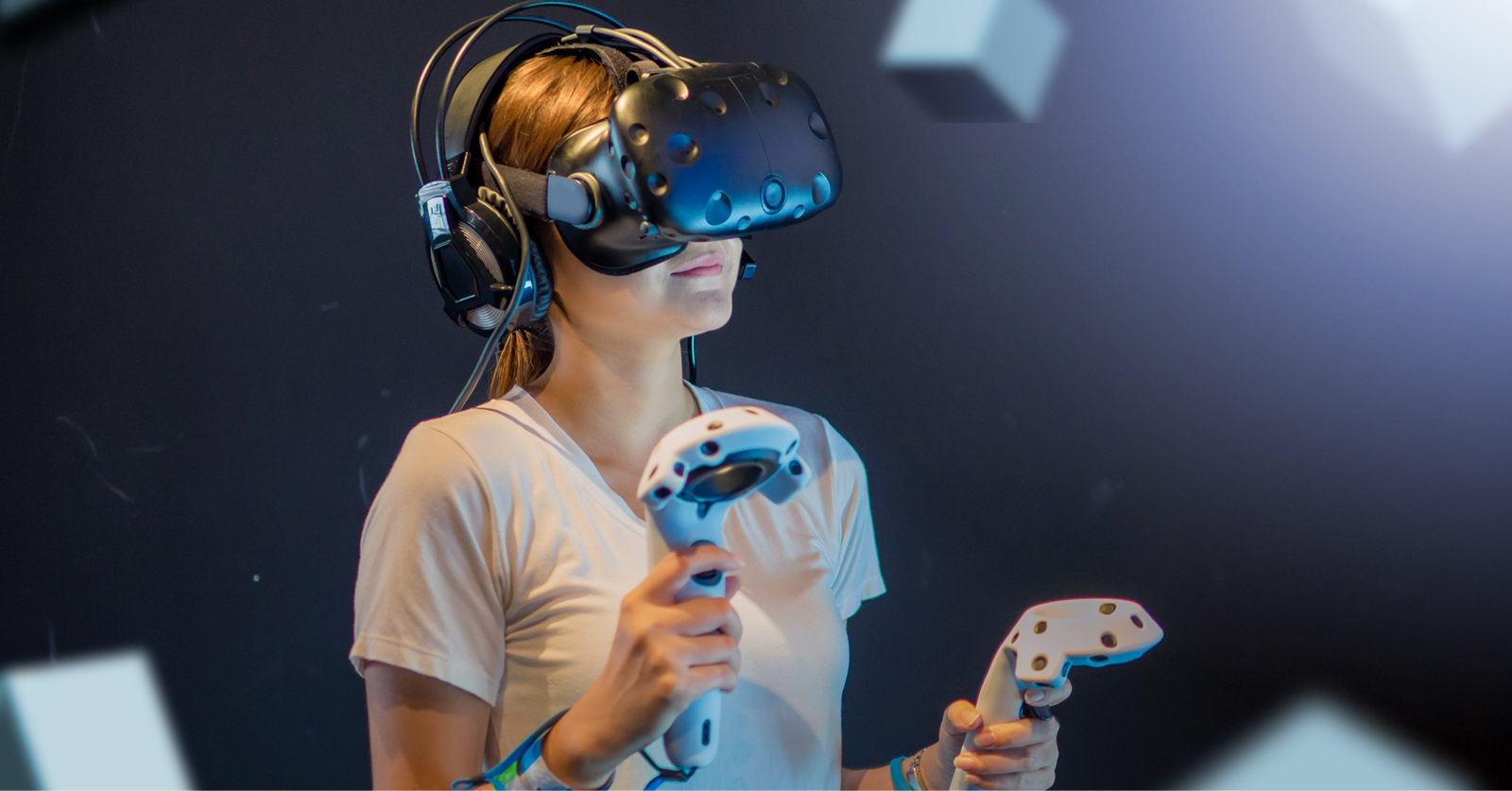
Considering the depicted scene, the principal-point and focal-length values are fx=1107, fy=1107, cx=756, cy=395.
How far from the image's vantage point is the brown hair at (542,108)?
106 cm

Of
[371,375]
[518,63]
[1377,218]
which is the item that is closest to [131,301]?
[371,375]

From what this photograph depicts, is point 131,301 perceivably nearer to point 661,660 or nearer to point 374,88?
point 374,88

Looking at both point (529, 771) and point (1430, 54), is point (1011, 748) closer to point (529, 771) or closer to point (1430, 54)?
point (529, 771)

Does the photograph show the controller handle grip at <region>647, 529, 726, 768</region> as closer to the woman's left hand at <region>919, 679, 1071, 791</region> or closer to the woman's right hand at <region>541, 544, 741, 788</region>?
the woman's right hand at <region>541, 544, 741, 788</region>

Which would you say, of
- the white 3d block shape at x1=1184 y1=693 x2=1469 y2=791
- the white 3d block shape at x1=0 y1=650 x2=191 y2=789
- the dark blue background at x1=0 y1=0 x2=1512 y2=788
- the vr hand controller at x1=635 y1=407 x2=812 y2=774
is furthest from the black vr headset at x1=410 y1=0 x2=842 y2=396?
the white 3d block shape at x1=1184 y1=693 x2=1469 y2=791

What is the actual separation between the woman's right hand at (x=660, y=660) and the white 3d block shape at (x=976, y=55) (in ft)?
3.81

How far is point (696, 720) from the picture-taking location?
845mm

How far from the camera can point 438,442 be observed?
1011mm

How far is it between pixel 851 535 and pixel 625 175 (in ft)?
1.75

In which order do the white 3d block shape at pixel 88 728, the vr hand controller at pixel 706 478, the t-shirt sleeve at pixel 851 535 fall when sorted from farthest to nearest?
1. the white 3d block shape at pixel 88 728
2. the t-shirt sleeve at pixel 851 535
3. the vr hand controller at pixel 706 478

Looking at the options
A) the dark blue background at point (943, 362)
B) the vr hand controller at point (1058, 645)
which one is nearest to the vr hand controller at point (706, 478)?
the vr hand controller at point (1058, 645)

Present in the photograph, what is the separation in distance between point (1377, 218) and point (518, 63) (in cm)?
123

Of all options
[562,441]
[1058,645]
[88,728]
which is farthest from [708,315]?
[88,728]

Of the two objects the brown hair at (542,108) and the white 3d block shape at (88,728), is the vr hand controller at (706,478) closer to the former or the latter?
the brown hair at (542,108)
